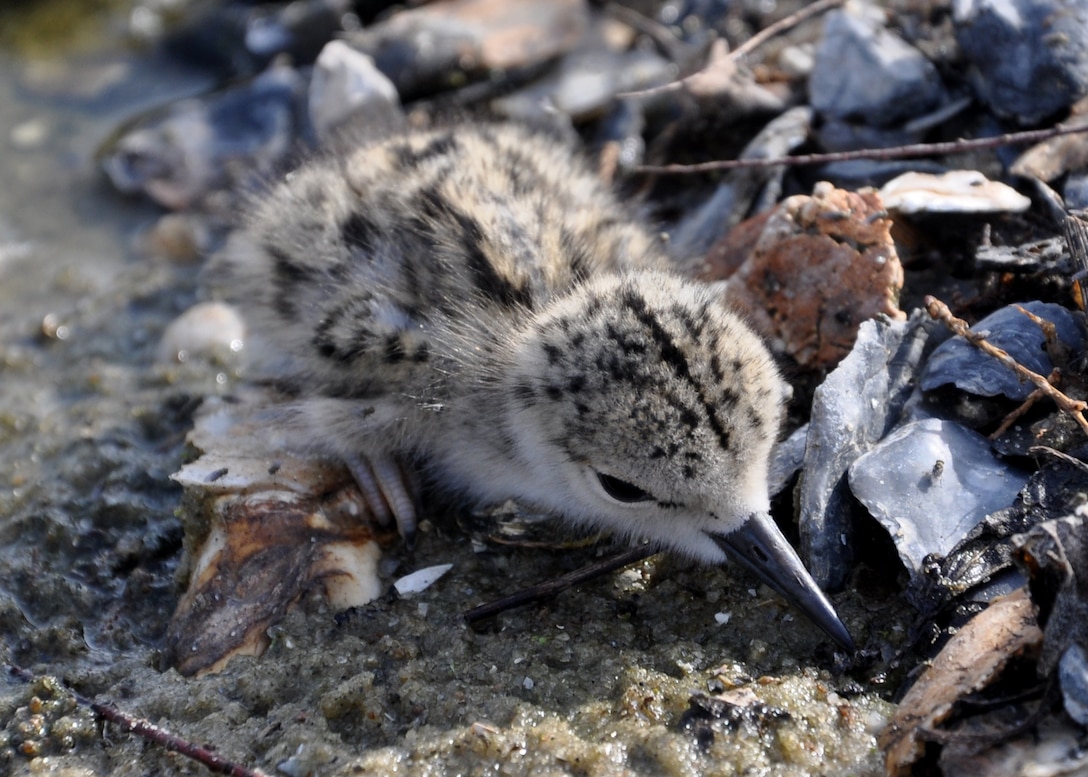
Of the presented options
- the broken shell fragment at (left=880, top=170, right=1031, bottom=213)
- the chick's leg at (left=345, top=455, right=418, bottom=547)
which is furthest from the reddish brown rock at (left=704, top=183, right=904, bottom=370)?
the chick's leg at (left=345, top=455, right=418, bottom=547)

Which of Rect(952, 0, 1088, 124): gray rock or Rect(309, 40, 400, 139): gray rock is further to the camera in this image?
Rect(309, 40, 400, 139): gray rock

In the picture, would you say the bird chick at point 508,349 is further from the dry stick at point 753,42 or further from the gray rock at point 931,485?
the dry stick at point 753,42

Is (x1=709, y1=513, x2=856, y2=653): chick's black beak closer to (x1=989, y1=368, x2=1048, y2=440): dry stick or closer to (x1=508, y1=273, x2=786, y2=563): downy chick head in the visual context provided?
(x1=508, y1=273, x2=786, y2=563): downy chick head

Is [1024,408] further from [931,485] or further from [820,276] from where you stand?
[820,276]

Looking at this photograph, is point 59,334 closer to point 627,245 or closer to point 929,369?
point 627,245

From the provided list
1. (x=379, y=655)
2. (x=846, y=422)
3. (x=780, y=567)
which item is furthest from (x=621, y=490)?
(x=379, y=655)
